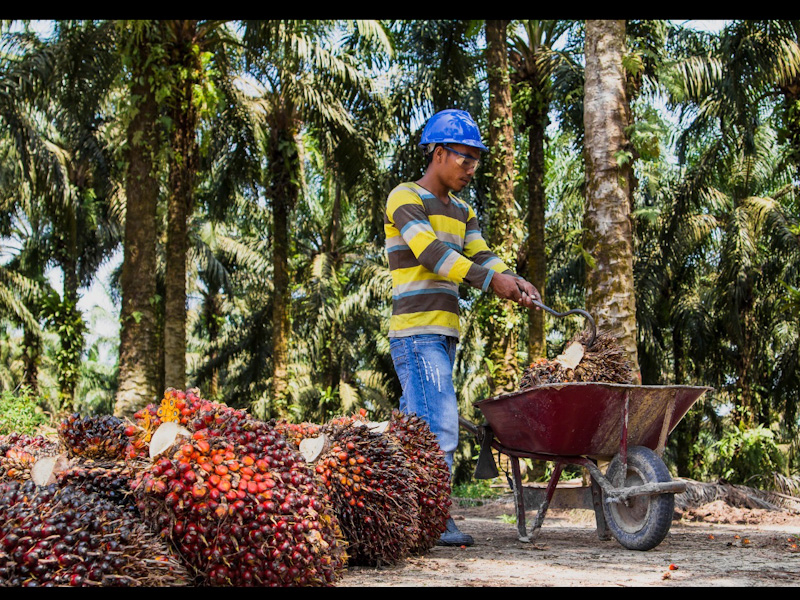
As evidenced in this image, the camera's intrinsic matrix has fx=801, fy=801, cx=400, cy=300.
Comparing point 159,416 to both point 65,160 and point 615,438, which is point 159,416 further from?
point 65,160

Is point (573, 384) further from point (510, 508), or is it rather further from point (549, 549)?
point (510, 508)

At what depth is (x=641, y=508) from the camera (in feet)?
14.1

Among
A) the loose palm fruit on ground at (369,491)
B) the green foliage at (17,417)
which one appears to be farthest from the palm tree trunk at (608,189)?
the green foliage at (17,417)

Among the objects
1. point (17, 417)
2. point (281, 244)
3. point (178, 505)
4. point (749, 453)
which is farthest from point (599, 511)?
point (281, 244)

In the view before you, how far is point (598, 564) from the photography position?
3676mm

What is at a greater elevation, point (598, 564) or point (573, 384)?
point (573, 384)

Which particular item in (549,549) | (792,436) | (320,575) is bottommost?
(792,436)

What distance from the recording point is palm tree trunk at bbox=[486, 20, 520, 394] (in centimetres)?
1140

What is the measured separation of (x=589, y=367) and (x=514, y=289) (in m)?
0.69

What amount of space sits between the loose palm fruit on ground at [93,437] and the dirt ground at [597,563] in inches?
42.4

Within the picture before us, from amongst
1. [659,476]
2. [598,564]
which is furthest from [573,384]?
[598,564]

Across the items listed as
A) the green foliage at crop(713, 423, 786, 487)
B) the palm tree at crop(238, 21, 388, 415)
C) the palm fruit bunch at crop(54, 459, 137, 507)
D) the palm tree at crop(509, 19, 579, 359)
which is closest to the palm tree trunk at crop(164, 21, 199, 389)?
the palm tree at crop(238, 21, 388, 415)

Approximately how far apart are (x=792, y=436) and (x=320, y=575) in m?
24.0

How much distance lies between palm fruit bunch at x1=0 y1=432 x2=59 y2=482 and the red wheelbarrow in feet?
7.73
